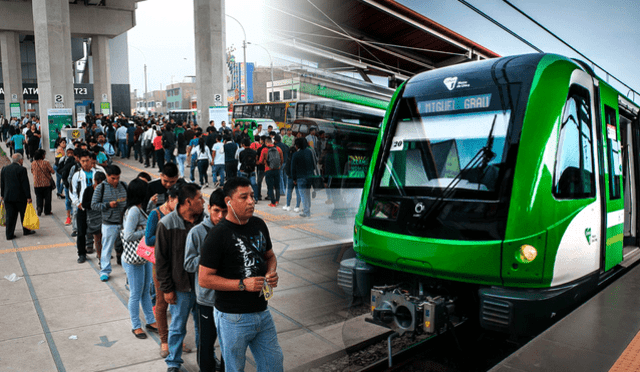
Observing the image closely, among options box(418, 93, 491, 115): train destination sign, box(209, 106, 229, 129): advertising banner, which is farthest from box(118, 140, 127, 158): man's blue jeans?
box(418, 93, 491, 115): train destination sign

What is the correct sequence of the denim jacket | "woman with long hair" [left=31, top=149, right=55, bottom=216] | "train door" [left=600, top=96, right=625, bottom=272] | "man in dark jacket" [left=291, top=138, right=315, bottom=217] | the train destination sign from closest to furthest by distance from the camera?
the denim jacket < the train destination sign < "train door" [left=600, top=96, right=625, bottom=272] < "woman with long hair" [left=31, top=149, right=55, bottom=216] < "man in dark jacket" [left=291, top=138, right=315, bottom=217]

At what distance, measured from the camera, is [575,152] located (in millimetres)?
4777

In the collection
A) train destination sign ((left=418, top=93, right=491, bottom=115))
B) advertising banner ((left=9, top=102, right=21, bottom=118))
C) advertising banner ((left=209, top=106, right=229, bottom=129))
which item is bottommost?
train destination sign ((left=418, top=93, right=491, bottom=115))

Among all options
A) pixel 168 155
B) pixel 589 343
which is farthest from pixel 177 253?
pixel 168 155

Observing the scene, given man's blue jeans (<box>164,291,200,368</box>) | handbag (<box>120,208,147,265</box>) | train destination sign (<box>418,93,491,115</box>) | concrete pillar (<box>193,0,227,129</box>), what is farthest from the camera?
concrete pillar (<box>193,0,227,129</box>)

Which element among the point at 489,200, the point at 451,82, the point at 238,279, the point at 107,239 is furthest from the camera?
the point at 107,239

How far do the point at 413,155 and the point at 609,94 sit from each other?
2726mm

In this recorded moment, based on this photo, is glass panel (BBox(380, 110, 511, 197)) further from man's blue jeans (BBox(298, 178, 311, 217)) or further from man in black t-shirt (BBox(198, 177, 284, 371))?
man's blue jeans (BBox(298, 178, 311, 217))

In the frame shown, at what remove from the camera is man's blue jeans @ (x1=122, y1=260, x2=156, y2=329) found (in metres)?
5.31

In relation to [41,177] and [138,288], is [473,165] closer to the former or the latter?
[138,288]

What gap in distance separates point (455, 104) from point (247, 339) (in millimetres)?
3042

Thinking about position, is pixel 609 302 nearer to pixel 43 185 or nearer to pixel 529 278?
pixel 529 278

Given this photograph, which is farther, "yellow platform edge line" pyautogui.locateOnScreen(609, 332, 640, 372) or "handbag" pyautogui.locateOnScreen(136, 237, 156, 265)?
"handbag" pyautogui.locateOnScreen(136, 237, 156, 265)

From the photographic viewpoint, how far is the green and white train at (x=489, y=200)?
4348 millimetres
